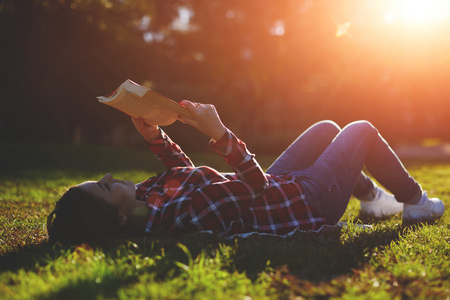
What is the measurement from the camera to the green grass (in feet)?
6.74

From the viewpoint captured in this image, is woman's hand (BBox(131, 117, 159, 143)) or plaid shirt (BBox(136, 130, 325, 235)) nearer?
plaid shirt (BBox(136, 130, 325, 235))

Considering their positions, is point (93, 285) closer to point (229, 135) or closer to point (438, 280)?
point (229, 135)

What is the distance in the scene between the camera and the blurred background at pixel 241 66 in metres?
14.7

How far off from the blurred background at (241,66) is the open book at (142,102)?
1003 centimetres

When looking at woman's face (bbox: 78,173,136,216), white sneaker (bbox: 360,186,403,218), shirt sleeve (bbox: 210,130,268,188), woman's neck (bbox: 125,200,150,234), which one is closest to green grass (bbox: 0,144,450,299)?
woman's neck (bbox: 125,200,150,234)

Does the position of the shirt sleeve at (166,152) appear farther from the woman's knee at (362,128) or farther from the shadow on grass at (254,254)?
the woman's knee at (362,128)

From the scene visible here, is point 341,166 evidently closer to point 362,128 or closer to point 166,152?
point 362,128

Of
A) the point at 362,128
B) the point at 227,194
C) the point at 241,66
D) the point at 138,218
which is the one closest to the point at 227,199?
the point at 227,194

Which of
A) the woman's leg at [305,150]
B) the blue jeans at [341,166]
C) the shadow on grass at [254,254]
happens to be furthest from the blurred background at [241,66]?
the shadow on grass at [254,254]

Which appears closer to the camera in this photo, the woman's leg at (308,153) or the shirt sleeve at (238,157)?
the shirt sleeve at (238,157)

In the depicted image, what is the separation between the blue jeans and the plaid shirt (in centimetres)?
15

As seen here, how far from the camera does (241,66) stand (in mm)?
19234

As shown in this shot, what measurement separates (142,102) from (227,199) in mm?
891

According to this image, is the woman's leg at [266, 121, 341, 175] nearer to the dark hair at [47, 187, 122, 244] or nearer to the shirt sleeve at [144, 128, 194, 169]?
the shirt sleeve at [144, 128, 194, 169]
